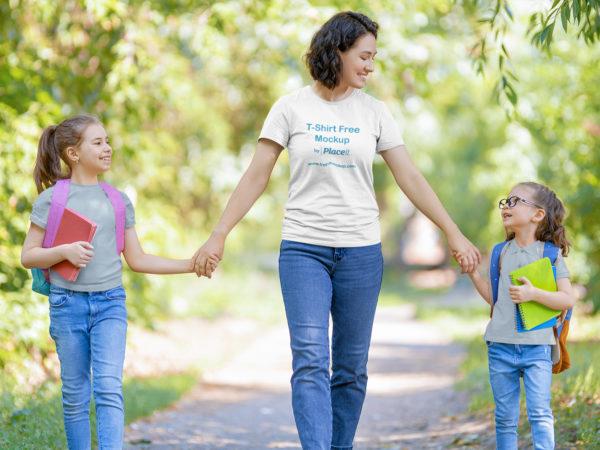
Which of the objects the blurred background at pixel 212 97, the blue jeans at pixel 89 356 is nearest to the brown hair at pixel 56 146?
the blue jeans at pixel 89 356

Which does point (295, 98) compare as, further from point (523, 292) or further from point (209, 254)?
point (523, 292)

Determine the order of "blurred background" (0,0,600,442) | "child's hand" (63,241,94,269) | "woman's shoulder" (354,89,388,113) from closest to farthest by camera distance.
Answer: "child's hand" (63,241,94,269), "woman's shoulder" (354,89,388,113), "blurred background" (0,0,600,442)

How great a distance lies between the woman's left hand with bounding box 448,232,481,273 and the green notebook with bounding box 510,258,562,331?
29cm

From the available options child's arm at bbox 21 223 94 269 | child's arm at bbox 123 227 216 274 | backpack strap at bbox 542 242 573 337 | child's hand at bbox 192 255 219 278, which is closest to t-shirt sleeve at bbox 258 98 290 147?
child's hand at bbox 192 255 219 278

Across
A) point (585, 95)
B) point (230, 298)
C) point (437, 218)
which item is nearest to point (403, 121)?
point (585, 95)

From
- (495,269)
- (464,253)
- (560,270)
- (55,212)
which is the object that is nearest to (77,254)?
(55,212)

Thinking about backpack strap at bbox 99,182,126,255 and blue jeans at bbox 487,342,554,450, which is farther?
backpack strap at bbox 99,182,126,255

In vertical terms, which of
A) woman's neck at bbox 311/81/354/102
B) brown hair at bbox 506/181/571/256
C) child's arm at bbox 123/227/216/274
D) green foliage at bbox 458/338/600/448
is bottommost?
green foliage at bbox 458/338/600/448

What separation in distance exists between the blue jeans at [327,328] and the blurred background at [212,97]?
171 centimetres

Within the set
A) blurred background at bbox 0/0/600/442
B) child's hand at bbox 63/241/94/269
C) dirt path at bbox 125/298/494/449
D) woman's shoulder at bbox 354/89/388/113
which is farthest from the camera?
blurred background at bbox 0/0/600/442

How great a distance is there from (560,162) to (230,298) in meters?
8.18

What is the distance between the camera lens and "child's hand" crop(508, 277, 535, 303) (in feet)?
11.7

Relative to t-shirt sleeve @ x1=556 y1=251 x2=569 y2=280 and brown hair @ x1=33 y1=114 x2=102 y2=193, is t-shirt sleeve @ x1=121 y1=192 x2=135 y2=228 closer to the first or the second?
brown hair @ x1=33 y1=114 x2=102 y2=193

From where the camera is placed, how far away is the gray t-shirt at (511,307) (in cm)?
361
